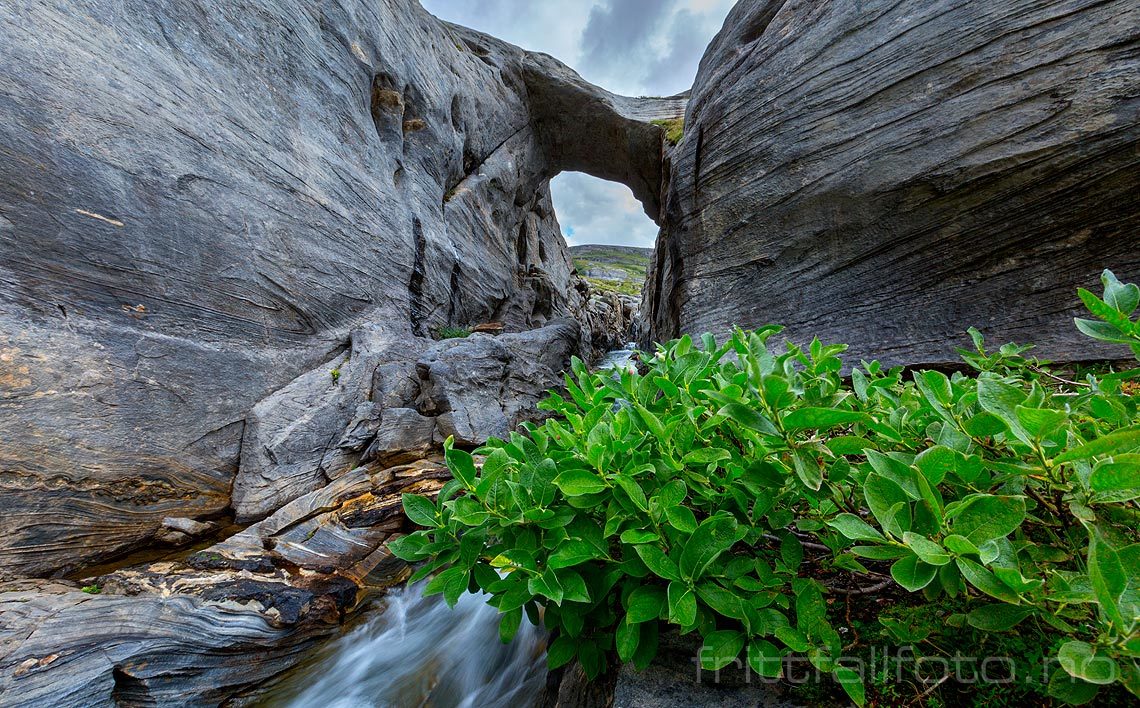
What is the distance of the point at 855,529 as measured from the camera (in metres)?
1.01

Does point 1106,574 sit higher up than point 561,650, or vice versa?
point 1106,574

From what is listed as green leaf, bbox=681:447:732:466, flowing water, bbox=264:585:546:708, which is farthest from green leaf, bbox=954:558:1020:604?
flowing water, bbox=264:585:546:708

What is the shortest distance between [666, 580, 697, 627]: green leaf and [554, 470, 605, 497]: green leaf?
380mm

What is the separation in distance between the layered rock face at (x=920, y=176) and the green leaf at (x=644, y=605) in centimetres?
660

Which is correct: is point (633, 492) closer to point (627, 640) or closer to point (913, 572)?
point (627, 640)

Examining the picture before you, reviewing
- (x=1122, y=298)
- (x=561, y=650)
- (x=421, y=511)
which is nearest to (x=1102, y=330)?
(x=1122, y=298)

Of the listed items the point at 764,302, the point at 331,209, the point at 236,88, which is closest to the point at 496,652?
the point at 764,302

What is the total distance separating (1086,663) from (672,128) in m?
18.2

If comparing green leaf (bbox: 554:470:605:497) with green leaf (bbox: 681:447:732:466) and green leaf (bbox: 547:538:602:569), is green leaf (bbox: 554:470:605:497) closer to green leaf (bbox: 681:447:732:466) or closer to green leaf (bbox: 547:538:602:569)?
green leaf (bbox: 547:538:602:569)

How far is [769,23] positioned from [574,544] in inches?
496

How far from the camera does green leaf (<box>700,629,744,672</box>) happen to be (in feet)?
4.31

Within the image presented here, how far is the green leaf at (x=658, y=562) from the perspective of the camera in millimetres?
1314

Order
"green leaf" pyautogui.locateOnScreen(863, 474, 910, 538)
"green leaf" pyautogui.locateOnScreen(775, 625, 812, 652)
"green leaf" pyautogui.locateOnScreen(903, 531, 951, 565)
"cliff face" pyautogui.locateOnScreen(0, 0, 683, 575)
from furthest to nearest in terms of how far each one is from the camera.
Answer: "cliff face" pyautogui.locateOnScreen(0, 0, 683, 575)
"green leaf" pyautogui.locateOnScreen(775, 625, 812, 652)
"green leaf" pyautogui.locateOnScreen(863, 474, 910, 538)
"green leaf" pyautogui.locateOnScreen(903, 531, 951, 565)

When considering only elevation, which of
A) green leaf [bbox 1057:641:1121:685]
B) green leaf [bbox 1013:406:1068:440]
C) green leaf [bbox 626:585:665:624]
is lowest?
green leaf [bbox 626:585:665:624]
